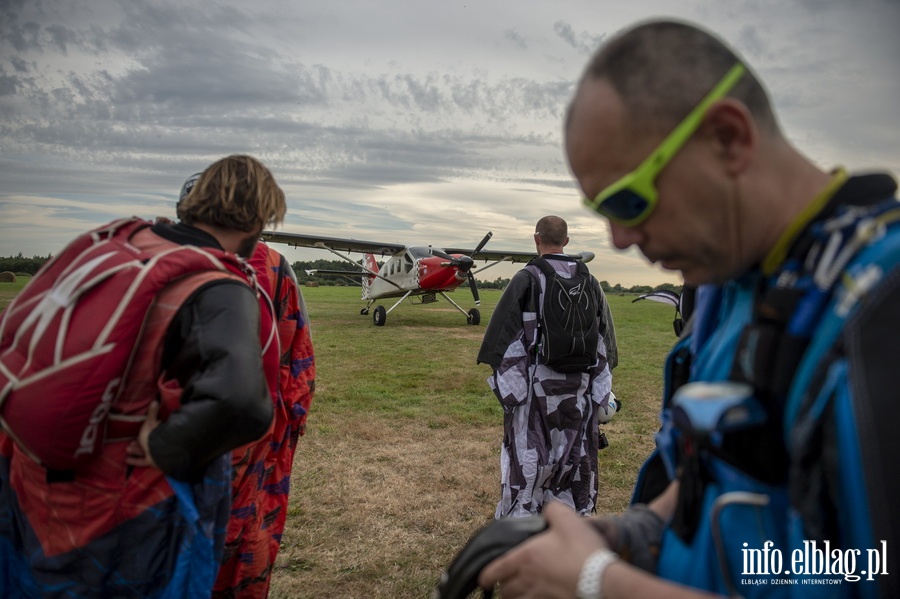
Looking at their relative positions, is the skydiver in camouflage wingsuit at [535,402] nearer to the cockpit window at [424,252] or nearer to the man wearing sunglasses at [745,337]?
the man wearing sunglasses at [745,337]

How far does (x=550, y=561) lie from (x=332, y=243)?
24.9m

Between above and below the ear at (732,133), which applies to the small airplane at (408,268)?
below

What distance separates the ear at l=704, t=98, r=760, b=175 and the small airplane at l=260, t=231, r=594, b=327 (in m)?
20.2

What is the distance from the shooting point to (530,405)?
4.89m

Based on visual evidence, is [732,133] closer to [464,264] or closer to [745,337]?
[745,337]

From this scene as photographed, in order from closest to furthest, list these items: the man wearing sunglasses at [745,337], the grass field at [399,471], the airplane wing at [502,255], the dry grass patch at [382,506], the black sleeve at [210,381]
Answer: the man wearing sunglasses at [745,337], the black sleeve at [210,381], the dry grass patch at [382,506], the grass field at [399,471], the airplane wing at [502,255]

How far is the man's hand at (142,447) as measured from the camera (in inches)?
72.2

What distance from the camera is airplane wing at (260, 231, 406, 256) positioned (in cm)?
2422

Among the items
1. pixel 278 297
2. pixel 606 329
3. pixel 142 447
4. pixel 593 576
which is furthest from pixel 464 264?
pixel 593 576

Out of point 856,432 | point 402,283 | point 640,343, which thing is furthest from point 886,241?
point 402,283

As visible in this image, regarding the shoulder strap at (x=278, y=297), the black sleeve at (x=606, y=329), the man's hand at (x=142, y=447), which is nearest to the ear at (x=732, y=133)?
the man's hand at (x=142, y=447)

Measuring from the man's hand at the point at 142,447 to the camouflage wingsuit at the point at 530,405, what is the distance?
3.23m

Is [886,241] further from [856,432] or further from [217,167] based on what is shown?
[217,167]

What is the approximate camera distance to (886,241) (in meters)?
0.82
